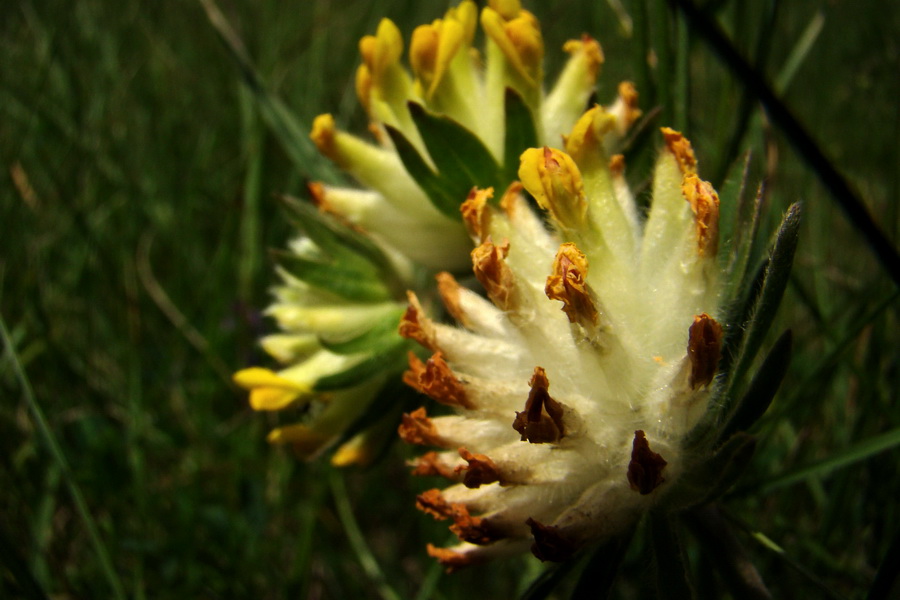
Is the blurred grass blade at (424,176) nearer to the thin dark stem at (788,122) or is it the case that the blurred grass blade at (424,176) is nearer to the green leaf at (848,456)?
the thin dark stem at (788,122)

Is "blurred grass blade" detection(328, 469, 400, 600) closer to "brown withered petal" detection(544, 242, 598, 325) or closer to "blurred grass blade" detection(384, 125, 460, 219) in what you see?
"blurred grass blade" detection(384, 125, 460, 219)

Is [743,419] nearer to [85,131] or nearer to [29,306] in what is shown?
[29,306]

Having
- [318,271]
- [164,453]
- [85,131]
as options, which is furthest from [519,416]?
[85,131]

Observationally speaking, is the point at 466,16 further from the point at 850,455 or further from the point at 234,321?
the point at 234,321

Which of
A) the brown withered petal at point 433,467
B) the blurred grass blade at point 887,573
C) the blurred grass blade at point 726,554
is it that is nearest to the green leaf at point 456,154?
the brown withered petal at point 433,467

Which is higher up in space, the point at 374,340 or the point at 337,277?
the point at 337,277

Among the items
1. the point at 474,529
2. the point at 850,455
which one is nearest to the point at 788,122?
the point at 850,455
